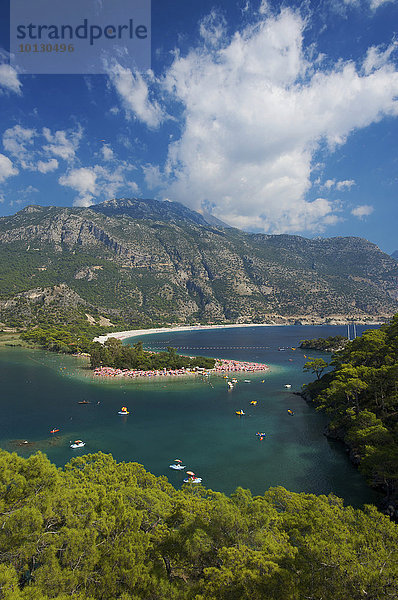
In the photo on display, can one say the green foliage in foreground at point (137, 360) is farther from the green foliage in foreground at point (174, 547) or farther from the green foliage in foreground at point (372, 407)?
the green foliage in foreground at point (174, 547)

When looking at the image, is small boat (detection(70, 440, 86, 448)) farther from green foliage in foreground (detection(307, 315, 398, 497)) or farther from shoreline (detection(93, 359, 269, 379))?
shoreline (detection(93, 359, 269, 379))

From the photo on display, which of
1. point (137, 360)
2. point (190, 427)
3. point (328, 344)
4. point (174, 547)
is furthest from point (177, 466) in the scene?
point (328, 344)

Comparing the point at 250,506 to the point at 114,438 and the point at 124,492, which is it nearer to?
the point at 124,492

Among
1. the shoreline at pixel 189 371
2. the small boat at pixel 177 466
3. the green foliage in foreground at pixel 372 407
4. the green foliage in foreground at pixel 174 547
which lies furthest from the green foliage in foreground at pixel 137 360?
the green foliage in foreground at pixel 174 547

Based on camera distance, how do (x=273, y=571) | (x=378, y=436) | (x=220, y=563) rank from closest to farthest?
(x=273, y=571), (x=220, y=563), (x=378, y=436)

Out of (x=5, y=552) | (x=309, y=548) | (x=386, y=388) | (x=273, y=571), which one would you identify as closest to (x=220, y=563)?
(x=273, y=571)

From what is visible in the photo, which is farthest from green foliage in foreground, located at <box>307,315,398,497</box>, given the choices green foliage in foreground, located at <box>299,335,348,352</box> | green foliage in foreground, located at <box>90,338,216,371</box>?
green foliage in foreground, located at <box>299,335,348,352</box>
